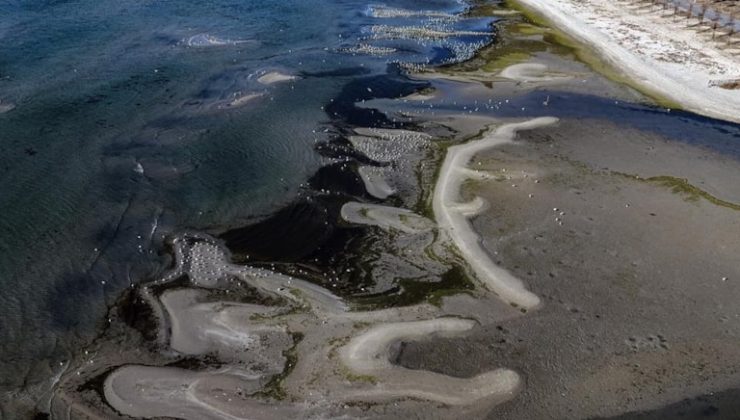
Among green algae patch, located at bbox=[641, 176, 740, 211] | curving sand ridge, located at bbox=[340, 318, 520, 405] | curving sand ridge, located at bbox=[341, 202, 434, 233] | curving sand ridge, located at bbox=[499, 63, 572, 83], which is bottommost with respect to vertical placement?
curving sand ridge, located at bbox=[340, 318, 520, 405]

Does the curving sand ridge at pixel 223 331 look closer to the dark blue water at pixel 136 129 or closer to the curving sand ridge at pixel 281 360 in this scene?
the curving sand ridge at pixel 281 360

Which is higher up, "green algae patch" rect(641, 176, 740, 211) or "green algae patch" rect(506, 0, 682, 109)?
"green algae patch" rect(506, 0, 682, 109)

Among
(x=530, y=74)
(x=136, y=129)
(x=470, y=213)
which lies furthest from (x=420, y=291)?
(x=530, y=74)

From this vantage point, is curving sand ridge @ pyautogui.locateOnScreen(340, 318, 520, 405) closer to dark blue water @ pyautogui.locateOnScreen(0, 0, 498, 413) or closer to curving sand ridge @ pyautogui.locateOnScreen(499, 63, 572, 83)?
dark blue water @ pyautogui.locateOnScreen(0, 0, 498, 413)

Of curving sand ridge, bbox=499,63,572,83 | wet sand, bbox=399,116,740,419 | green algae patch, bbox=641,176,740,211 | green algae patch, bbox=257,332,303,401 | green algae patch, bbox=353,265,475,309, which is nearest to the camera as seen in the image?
green algae patch, bbox=257,332,303,401

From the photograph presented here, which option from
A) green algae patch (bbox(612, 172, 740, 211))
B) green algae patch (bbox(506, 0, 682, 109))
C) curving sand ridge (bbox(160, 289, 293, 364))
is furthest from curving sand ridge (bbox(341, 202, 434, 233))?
green algae patch (bbox(506, 0, 682, 109))

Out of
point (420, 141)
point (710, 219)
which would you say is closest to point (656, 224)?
point (710, 219)

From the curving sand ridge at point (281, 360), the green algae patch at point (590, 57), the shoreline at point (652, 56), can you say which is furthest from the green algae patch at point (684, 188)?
the curving sand ridge at point (281, 360)
